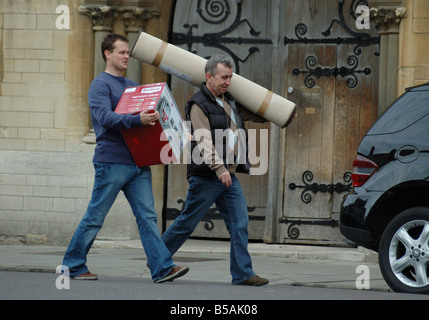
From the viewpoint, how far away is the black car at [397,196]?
8.22m

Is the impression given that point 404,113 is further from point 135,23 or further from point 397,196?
point 135,23

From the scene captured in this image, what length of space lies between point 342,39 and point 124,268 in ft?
14.4

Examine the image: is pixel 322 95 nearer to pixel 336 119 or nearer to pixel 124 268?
pixel 336 119

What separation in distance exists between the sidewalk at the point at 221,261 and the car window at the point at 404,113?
1306 millimetres

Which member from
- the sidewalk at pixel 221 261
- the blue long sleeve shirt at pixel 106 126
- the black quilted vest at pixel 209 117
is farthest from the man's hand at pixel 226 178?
the sidewalk at pixel 221 261

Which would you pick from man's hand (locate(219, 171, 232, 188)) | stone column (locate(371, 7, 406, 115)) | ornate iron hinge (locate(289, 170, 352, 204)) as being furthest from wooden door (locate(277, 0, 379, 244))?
man's hand (locate(219, 171, 232, 188))

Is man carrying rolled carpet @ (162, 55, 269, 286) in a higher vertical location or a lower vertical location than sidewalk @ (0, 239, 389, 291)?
higher

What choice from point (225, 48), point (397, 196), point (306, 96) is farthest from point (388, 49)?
point (397, 196)

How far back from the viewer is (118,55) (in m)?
8.76

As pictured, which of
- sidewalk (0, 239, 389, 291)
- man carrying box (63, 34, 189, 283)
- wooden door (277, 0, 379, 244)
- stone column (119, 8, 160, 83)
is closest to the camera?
man carrying box (63, 34, 189, 283)

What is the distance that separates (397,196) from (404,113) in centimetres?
68

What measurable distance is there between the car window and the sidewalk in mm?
1306

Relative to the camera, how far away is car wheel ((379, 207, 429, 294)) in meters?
8.13

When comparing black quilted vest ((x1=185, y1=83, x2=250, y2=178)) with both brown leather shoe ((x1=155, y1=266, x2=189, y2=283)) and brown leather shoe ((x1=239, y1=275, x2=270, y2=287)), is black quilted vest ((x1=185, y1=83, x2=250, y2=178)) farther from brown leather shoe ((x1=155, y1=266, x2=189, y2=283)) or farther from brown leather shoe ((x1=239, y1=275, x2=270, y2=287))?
brown leather shoe ((x1=239, y1=275, x2=270, y2=287))
